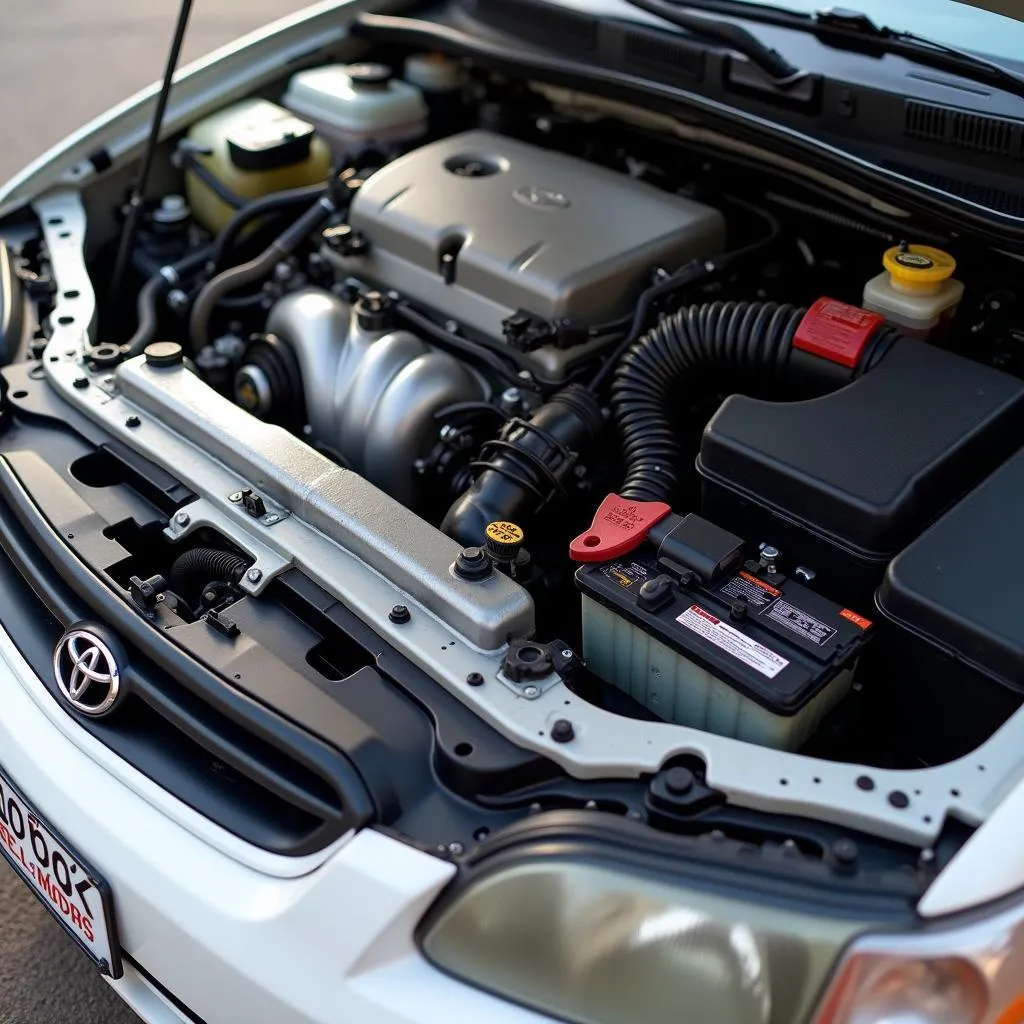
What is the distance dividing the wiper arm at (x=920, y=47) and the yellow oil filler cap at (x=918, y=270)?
11.7 inches

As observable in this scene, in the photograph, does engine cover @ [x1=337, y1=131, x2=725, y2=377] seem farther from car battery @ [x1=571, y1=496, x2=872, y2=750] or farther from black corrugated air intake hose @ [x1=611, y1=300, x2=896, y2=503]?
car battery @ [x1=571, y1=496, x2=872, y2=750]

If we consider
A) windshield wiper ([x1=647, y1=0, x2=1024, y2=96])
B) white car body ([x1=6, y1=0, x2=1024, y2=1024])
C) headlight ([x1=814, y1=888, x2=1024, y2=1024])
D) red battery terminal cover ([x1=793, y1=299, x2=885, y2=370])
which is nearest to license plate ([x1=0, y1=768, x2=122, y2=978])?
white car body ([x1=6, y1=0, x2=1024, y2=1024])

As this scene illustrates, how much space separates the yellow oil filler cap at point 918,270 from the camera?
1908mm

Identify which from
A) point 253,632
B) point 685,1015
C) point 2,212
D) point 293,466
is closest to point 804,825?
point 685,1015

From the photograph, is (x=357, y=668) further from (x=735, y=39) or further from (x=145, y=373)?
(x=735, y=39)

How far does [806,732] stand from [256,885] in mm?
733

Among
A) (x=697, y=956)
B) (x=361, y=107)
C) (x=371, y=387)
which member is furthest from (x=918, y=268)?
(x=361, y=107)

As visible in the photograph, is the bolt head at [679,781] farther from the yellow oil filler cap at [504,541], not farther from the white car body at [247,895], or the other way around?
the yellow oil filler cap at [504,541]

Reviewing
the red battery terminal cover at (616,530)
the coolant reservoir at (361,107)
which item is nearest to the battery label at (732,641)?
the red battery terminal cover at (616,530)

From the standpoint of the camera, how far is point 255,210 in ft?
8.57

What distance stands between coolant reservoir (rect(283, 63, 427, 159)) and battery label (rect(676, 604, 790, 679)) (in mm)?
1695

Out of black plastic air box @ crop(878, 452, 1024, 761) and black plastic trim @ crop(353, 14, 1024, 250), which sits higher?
black plastic trim @ crop(353, 14, 1024, 250)

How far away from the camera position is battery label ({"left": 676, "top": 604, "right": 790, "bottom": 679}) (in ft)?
4.66

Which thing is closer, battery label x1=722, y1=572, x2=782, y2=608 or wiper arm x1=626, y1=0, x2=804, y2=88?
battery label x1=722, y1=572, x2=782, y2=608
